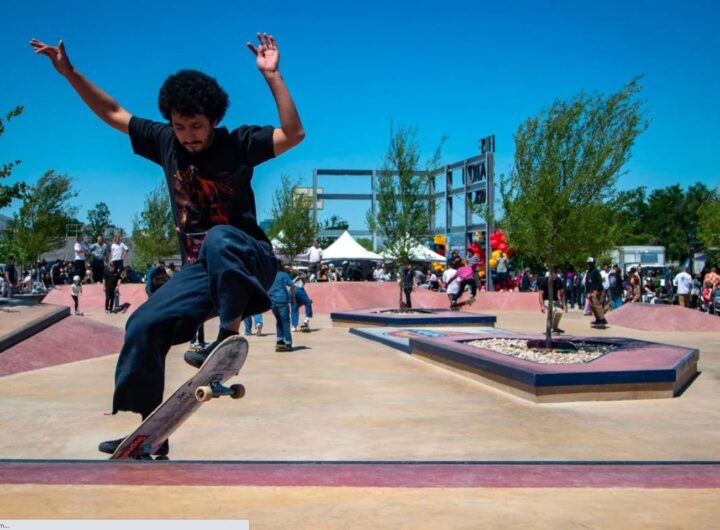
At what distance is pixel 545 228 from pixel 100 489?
9906 millimetres

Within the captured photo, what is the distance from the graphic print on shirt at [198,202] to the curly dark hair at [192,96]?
11.9 inches

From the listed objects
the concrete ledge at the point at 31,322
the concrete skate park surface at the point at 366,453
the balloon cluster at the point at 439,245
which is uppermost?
the balloon cluster at the point at 439,245

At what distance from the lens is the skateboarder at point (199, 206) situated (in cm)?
371

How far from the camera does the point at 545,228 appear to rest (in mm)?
12102

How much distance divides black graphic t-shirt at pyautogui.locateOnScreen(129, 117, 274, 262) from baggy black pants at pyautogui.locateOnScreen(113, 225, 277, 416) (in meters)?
0.18

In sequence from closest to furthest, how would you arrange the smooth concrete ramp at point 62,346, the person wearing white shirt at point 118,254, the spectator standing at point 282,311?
the smooth concrete ramp at point 62,346, the spectator standing at point 282,311, the person wearing white shirt at point 118,254

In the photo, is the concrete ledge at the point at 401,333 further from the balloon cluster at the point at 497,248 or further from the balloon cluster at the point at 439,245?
the balloon cluster at the point at 439,245

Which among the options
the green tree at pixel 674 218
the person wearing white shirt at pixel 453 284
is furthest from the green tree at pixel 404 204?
the green tree at pixel 674 218

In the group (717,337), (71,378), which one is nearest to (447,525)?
(71,378)

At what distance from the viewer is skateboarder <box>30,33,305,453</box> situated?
371cm

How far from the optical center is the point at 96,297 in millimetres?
24438

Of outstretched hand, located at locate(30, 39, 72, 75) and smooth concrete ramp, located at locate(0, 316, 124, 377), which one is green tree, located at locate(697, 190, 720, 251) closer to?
smooth concrete ramp, located at locate(0, 316, 124, 377)

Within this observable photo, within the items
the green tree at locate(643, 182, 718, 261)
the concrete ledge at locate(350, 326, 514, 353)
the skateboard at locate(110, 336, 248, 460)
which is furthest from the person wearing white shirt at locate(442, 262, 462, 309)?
the green tree at locate(643, 182, 718, 261)

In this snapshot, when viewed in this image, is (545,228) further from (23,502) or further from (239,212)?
(23,502)
